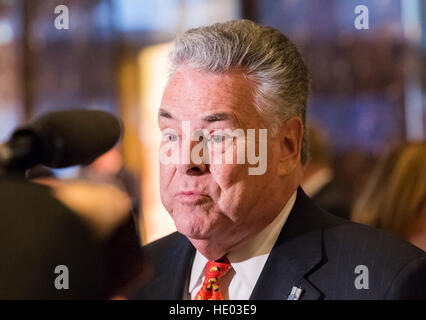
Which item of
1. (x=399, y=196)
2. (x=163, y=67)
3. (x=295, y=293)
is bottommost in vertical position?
(x=295, y=293)

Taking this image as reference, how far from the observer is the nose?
3.86ft

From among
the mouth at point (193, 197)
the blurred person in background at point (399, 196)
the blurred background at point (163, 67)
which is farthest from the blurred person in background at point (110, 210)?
the blurred person in background at point (399, 196)

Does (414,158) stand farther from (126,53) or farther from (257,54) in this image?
(126,53)

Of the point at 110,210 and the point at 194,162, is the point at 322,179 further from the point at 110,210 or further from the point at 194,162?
the point at 110,210

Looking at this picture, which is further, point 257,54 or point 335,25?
point 335,25

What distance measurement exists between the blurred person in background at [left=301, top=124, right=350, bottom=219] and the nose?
0.89 feet

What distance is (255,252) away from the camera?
1233 mm

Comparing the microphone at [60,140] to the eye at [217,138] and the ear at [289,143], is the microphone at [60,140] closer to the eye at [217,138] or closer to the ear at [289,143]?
the eye at [217,138]

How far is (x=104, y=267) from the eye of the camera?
0.83 meters

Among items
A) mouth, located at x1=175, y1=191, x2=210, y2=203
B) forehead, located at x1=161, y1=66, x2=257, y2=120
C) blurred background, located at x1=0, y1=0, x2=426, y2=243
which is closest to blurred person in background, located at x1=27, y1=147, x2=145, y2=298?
blurred background, located at x1=0, y1=0, x2=426, y2=243

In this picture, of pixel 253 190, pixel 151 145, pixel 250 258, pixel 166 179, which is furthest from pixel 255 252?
pixel 151 145

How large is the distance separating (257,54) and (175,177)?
0.28 meters

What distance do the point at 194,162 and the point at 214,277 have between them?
237mm
